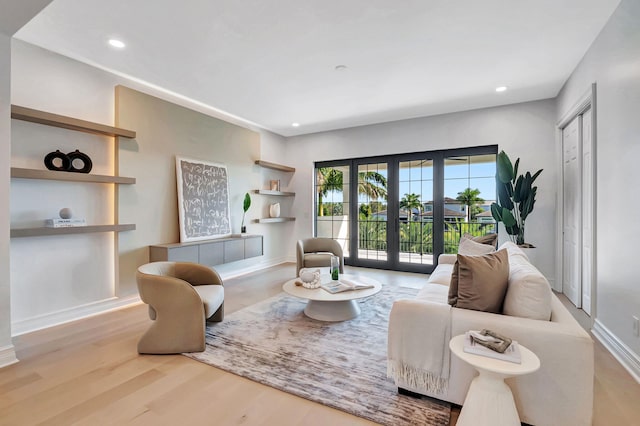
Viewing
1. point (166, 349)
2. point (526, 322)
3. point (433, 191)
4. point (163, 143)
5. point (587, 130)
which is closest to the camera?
point (526, 322)

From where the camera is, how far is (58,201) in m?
3.17

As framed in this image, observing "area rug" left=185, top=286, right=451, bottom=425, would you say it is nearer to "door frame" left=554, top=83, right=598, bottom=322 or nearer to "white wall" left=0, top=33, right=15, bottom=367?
"white wall" left=0, top=33, right=15, bottom=367

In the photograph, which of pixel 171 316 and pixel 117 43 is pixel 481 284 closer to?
pixel 171 316

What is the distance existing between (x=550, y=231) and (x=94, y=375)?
5.62m

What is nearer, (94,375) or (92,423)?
(92,423)

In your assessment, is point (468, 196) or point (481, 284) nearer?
point (481, 284)

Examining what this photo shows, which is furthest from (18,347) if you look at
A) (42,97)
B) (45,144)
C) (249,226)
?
(249,226)

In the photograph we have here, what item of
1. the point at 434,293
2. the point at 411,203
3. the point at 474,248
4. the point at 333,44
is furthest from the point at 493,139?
the point at 434,293

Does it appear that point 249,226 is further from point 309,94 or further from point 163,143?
point 309,94

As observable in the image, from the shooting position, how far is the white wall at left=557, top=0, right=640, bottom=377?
2197 mm

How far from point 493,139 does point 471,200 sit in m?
1.03

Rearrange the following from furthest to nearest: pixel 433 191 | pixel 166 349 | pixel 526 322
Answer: pixel 433 191
pixel 166 349
pixel 526 322

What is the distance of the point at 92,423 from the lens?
168 cm

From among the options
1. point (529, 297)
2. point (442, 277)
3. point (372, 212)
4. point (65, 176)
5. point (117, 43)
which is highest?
point (117, 43)
